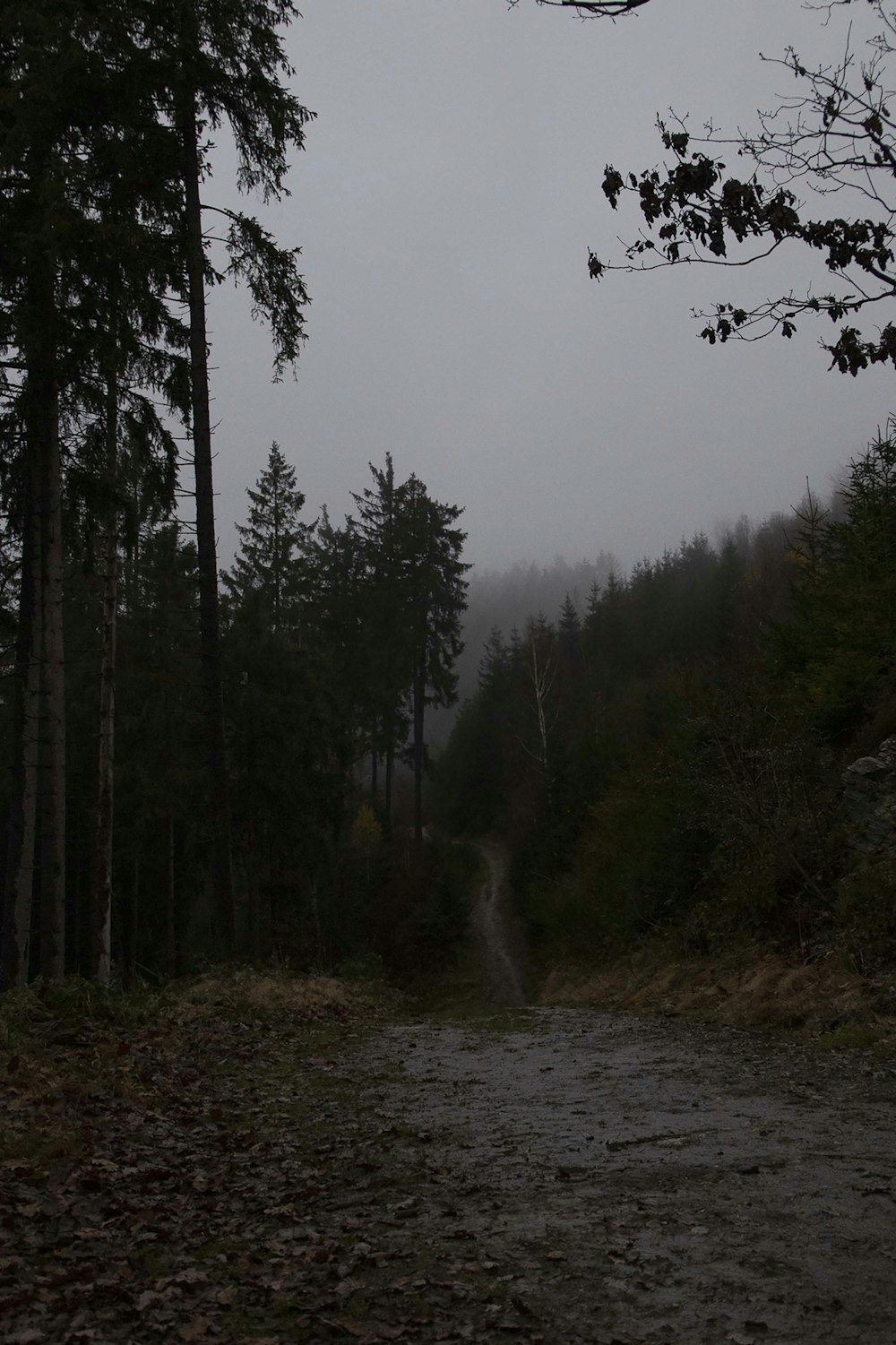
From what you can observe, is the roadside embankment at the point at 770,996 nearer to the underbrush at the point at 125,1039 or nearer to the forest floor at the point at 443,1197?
the forest floor at the point at 443,1197

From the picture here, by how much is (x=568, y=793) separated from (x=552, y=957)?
19.9ft

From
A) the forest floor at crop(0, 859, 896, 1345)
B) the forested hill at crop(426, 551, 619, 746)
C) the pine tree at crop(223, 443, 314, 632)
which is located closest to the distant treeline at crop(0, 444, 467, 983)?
the pine tree at crop(223, 443, 314, 632)

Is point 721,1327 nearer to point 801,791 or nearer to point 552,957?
point 801,791

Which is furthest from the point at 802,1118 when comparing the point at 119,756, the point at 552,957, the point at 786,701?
the point at 119,756

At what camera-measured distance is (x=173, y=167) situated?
1405 centimetres

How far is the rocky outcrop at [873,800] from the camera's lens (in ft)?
40.1

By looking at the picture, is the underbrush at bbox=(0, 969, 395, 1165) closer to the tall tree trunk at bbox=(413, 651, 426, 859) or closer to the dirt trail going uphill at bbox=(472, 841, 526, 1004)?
the dirt trail going uphill at bbox=(472, 841, 526, 1004)

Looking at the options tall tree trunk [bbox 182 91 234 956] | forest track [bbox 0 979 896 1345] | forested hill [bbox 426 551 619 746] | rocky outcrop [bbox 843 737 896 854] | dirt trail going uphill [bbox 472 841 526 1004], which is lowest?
dirt trail going uphill [bbox 472 841 526 1004]

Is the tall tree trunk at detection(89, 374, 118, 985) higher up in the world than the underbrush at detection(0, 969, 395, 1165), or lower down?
higher up

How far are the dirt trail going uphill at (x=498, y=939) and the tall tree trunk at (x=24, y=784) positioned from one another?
15214 mm

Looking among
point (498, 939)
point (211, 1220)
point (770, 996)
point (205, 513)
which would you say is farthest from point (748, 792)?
point (498, 939)

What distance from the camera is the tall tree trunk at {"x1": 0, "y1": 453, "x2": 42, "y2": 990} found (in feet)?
41.0

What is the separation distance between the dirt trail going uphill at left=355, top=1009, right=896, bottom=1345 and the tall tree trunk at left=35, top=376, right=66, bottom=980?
21.2 feet

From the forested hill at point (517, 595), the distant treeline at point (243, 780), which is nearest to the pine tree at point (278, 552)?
the distant treeline at point (243, 780)
